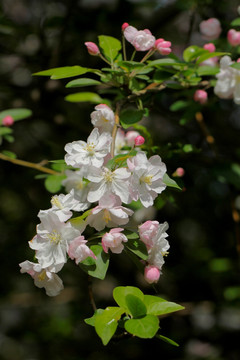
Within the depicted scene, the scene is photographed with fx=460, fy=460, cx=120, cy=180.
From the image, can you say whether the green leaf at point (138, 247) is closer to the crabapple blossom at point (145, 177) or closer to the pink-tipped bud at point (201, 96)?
the crabapple blossom at point (145, 177)

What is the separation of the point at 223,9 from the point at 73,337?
7.39ft

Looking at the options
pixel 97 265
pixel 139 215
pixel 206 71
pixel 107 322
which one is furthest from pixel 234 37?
pixel 107 322

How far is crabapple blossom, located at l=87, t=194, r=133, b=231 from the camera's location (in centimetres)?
99

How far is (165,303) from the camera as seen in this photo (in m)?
0.96

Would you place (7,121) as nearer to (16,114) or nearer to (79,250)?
(16,114)

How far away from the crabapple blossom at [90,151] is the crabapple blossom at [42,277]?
246mm

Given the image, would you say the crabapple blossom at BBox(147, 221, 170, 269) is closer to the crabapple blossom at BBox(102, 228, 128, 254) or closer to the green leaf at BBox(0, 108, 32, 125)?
the crabapple blossom at BBox(102, 228, 128, 254)

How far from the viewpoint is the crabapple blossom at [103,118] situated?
48.4 inches

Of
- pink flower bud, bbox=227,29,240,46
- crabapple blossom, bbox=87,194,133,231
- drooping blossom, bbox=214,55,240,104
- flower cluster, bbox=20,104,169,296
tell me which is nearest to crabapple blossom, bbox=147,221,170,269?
flower cluster, bbox=20,104,169,296

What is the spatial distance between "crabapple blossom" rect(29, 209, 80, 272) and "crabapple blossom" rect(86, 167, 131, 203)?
83 mm

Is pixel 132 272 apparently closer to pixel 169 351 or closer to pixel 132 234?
pixel 169 351


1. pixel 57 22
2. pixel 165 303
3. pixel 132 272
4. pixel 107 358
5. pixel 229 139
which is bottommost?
pixel 107 358

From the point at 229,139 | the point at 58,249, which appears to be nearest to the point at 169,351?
the point at 229,139

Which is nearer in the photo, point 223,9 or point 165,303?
point 165,303
